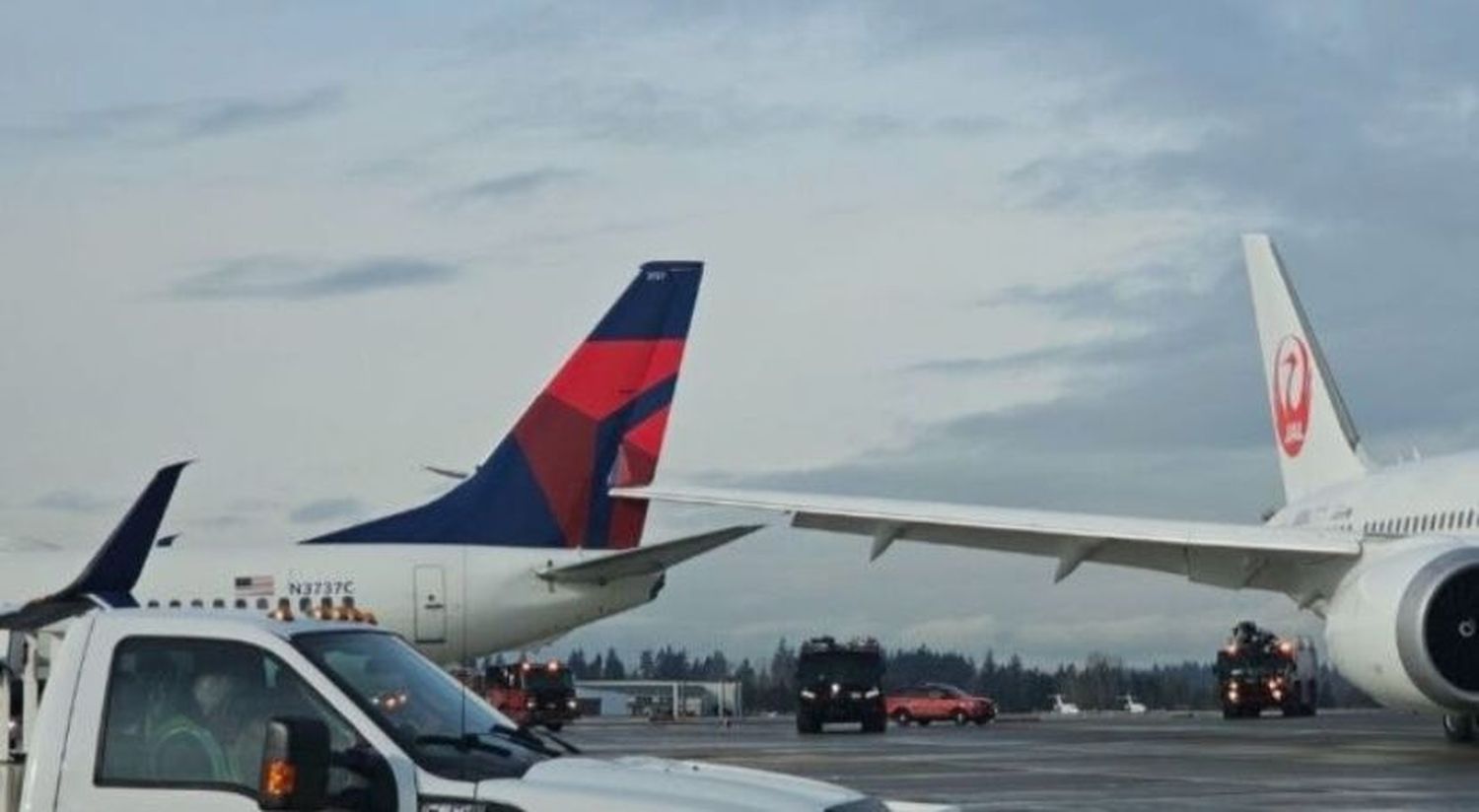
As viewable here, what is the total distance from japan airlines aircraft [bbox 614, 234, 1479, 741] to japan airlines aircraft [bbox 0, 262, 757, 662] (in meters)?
0.83

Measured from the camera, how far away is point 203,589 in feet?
102

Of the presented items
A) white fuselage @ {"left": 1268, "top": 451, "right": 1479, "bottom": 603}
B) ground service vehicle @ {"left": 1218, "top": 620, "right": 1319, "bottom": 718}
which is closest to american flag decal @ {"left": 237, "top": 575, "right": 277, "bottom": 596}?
white fuselage @ {"left": 1268, "top": 451, "right": 1479, "bottom": 603}

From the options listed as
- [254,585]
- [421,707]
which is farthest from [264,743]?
[254,585]

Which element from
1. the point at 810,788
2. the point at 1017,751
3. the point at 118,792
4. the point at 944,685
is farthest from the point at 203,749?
the point at 944,685

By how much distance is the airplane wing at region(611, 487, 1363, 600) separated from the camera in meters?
33.2

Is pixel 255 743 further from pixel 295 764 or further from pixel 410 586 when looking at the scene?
pixel 410 586

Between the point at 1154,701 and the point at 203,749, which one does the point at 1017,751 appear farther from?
the point at 1154,701

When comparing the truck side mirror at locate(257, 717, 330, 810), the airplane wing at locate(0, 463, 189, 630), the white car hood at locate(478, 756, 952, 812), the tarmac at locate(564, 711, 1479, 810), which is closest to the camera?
the truck side mirror at locate(257, 717, 330, 810)

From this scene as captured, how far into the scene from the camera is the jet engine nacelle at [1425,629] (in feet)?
92.6

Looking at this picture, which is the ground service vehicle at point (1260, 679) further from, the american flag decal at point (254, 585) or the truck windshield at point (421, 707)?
the truck windshield at point (421, 707)

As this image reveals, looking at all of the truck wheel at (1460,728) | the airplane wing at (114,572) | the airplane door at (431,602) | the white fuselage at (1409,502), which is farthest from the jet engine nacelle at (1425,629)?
the airplane wing at (114,572)

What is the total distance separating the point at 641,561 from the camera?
98.8 ft

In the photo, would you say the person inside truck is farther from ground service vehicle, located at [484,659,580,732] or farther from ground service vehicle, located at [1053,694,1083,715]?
ground service vehicle, located at [1053,694,1083,715]

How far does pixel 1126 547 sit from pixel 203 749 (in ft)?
93.0
